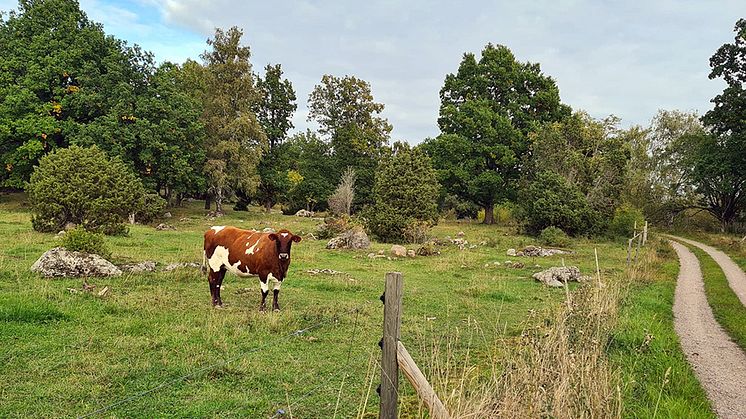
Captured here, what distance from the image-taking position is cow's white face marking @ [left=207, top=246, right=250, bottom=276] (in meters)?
10.7

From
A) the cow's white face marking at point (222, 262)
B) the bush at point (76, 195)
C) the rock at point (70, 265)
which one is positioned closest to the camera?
the cow's white face marking at point (222, 262)

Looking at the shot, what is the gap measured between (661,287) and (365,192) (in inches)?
1408

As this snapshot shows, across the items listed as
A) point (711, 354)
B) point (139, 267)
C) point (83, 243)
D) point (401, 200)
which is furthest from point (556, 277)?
point (83, 243)

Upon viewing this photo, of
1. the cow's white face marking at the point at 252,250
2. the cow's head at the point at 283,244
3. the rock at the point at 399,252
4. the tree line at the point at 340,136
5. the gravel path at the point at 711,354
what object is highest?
the tree line at the point at 340,136

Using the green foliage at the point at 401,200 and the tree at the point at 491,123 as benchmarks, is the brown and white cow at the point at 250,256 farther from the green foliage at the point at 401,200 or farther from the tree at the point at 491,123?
the tree at the point at 491,123

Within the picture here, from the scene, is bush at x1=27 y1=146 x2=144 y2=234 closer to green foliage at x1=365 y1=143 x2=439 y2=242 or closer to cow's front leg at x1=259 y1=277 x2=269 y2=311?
green foliage at x1=365 y1=143 x2=439 y2=242

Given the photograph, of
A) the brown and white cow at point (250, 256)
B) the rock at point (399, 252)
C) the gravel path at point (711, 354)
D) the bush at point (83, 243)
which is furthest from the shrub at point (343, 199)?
the brown and white cow at point (250, 256)

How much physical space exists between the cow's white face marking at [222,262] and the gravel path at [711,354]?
30.1 ft

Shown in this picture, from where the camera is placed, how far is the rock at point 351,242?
23.6 m

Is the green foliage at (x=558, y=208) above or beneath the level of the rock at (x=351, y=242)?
above

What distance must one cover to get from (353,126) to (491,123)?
15.1 m

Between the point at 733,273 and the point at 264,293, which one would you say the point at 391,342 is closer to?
the point at 264,293

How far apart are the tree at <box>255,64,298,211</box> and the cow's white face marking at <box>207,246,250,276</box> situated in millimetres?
38746

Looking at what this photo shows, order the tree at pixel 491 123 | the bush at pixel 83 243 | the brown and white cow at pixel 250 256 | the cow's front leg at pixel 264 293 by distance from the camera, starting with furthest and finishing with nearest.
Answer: the tree at pixel 491 123 → the bush at pixel 83 243 → the brown and white cow at pixel 250 256 → the cow's front leg at pixel 264 293
